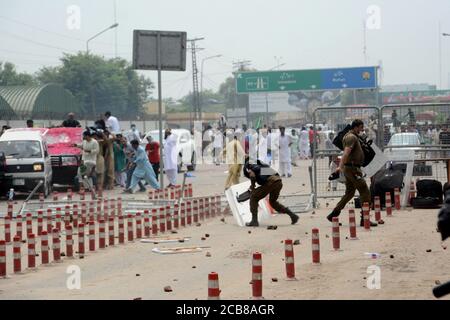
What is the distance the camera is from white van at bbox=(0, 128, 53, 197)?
28203 millimetres

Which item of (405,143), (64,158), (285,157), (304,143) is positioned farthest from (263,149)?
(405,143)

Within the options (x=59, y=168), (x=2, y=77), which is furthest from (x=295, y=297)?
(x=2, y=77)

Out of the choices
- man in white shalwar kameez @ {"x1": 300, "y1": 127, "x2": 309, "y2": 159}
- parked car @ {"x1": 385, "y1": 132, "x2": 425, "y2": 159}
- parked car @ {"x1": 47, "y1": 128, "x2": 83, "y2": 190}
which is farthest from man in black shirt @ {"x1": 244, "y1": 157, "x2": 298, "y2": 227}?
man in white shalwar kameez @ {"x1": 300, "y1": 127, "x2": 309, "y2": 159}

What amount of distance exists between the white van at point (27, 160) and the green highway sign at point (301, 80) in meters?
44.0

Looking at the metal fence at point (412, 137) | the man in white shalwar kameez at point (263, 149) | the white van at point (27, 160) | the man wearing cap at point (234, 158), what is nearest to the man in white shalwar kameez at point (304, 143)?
the man in white shalwar kameez at point (263, 149)

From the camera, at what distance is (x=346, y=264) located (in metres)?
13.6

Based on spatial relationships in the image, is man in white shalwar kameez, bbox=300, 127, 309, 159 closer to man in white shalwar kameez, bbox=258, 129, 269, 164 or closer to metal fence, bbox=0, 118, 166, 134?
metal fence, bbox=0, 118, 166, 134

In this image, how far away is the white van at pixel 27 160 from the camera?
92.5 ft

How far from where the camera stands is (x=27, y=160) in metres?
28.4

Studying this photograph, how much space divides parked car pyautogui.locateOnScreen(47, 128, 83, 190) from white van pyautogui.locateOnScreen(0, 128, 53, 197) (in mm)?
1116

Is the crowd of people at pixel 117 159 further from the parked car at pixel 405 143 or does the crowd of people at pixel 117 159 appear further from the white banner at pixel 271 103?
the white banner at pixel 271 103

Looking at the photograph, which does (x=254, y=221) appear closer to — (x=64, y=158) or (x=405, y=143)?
(x=405, y=143)
